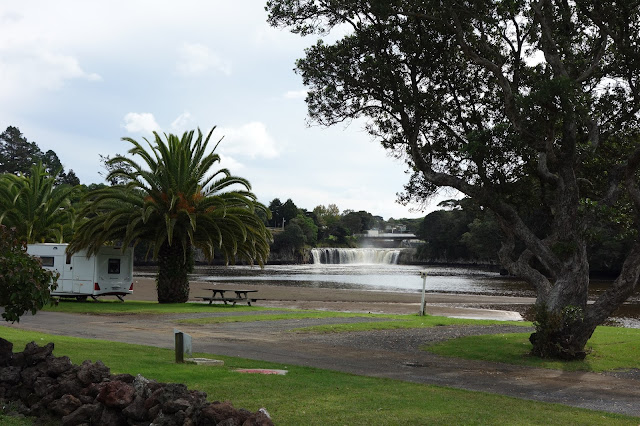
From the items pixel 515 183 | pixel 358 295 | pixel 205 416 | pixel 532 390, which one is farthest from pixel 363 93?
pixel 358 295

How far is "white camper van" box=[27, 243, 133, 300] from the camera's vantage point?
101 ft

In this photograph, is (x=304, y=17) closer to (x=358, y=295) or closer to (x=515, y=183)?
(x=515, y=183)

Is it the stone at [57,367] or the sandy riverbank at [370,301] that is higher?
the stone at [57,367]

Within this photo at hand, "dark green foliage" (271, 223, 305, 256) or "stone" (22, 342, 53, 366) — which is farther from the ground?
"dark green foliage" (271, 223, 305, 256)

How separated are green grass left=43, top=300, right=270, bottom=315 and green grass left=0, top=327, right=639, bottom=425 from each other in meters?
14.6

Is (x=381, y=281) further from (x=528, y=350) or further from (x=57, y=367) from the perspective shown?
(x=57, y=367)

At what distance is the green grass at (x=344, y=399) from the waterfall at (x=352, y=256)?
385 ft

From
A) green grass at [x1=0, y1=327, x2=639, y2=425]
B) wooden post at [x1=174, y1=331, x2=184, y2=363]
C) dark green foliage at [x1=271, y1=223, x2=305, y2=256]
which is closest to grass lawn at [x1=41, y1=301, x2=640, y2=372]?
green grass at [x1=0, y1=327, x2=639, y2=425]

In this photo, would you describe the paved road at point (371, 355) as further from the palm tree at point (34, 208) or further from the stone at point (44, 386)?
the palm tree at point (34, 208)

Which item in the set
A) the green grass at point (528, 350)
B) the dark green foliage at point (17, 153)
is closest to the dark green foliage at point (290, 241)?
the dark green foliage at point (17, 153)

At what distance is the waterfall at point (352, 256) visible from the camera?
425 feet

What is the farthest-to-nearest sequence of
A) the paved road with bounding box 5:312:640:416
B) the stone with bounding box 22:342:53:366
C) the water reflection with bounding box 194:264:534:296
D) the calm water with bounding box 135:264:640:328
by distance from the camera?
the water reflection with bounding box 194:264:534:296
the calm water with bounding box 135:264:640:328
the paved road with bounding box 5:312:640:416
the stone with bounding box 22:342:53:366

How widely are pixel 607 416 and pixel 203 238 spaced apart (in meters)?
23.7

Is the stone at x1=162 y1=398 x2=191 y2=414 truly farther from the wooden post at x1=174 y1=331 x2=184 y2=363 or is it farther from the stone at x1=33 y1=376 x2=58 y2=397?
the wooden post at x1=174 y1=331 x2=184 y2=363
